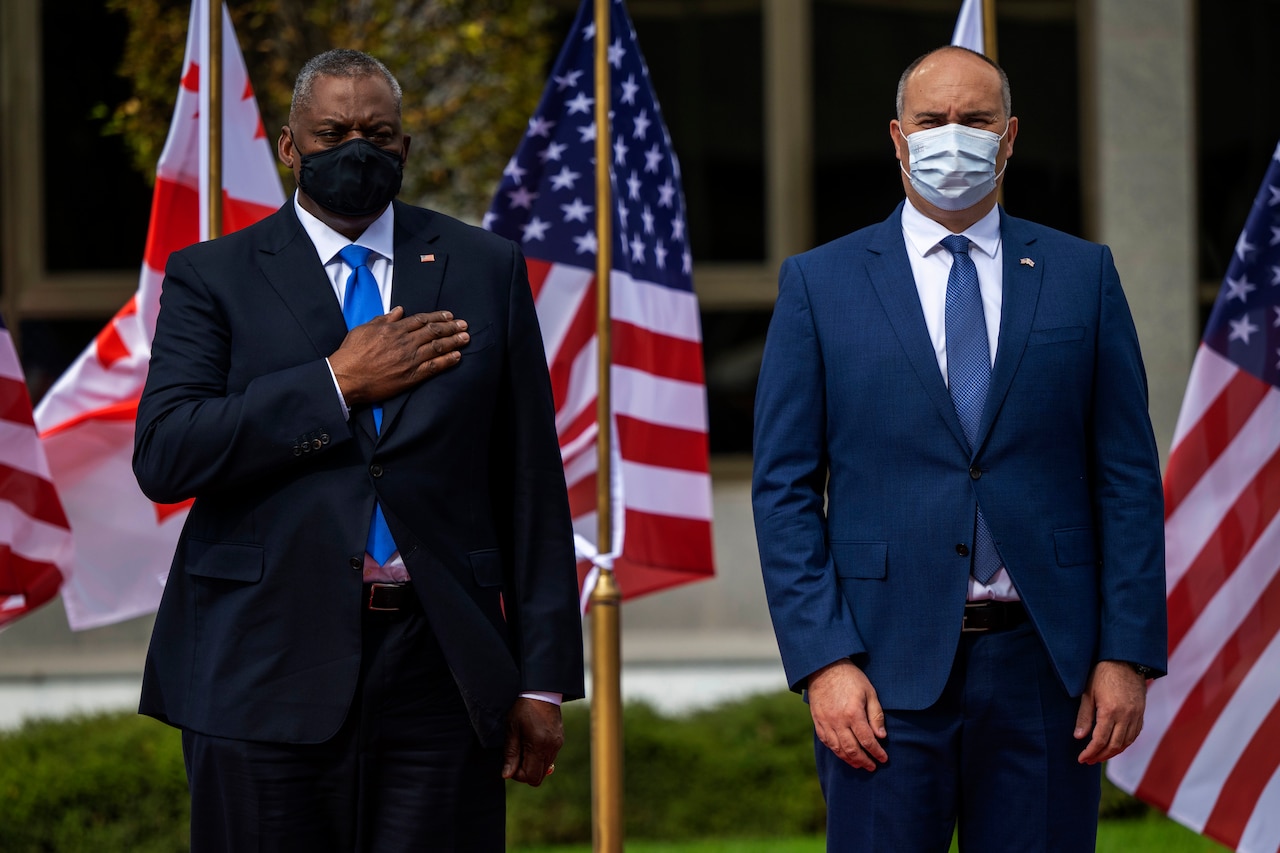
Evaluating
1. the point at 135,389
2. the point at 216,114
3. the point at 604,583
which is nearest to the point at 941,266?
the point at 604,583

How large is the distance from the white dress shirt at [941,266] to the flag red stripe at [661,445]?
87.6 inches

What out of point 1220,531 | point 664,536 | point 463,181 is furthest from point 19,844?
point 1220,531

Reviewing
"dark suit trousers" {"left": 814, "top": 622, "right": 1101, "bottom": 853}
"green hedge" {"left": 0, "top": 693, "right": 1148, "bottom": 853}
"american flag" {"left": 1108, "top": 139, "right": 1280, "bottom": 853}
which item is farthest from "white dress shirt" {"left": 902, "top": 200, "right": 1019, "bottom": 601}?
"green hedge" {"left": 0, "top": 693, "right": 1148, "bottom": 853}

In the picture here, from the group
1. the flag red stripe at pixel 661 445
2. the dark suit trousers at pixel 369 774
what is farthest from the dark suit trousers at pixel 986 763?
the flag red stripe at pixel 661 445

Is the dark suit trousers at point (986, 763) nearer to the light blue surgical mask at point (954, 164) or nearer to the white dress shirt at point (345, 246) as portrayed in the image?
the light blue surgical mask at point (954, 164)

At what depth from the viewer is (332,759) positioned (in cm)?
306

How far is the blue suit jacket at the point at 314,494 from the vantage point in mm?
3031

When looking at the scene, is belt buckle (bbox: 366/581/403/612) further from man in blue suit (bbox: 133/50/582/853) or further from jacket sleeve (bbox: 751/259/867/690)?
jacket sleeve (bbox: 751/259/867/690)

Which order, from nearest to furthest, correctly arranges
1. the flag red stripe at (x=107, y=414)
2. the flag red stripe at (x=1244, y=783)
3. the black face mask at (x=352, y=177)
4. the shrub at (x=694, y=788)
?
the black face mask at (x=352, y=177) → the flag red stripe at (x=1244, y=783) → the flag red stripe at (x=107, y=414) → the shrub at (x=694, y=788)

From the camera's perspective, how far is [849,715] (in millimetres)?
3168

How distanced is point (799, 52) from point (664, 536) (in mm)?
4213

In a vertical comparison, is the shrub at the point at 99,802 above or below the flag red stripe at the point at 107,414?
below

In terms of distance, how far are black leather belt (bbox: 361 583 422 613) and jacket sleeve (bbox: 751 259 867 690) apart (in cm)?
67

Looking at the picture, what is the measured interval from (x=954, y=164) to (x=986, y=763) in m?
1.16
